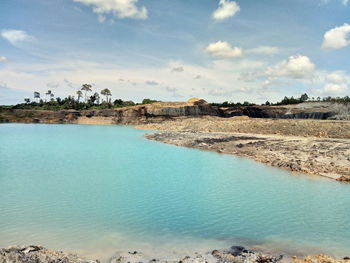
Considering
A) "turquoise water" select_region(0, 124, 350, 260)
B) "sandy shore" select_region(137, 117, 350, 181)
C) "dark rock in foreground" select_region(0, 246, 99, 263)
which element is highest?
"sandy shore" select_region(137, 117, 350, 181)

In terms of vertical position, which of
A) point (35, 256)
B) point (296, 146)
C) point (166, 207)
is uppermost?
point (296, 146)

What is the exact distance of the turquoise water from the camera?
8.86 metres

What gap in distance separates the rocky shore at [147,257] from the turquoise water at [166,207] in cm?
68

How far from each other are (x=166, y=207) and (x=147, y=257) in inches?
173

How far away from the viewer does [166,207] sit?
1189 centimetres

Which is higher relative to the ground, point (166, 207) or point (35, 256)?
point (35, 256)

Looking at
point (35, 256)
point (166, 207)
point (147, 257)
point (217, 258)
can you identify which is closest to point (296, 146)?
point (166, 207)

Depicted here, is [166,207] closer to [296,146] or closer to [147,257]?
[147,257]

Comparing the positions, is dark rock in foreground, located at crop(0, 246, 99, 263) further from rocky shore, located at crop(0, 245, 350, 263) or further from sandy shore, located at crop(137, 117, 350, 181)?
sandy shore, located at crop(137, 117, 350, 181)

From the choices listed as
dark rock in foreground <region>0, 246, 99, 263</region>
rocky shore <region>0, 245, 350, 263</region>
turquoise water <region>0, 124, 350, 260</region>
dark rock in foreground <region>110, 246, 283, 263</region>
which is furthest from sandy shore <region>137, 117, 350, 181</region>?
dark rock in foreground <region>0, 246, 99, 263</region>

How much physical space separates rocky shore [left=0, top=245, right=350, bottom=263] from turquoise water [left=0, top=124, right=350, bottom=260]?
684mm

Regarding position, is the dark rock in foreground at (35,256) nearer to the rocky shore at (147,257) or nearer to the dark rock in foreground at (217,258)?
the rocky shore at (147,257)

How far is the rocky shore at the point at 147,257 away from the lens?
675 cm

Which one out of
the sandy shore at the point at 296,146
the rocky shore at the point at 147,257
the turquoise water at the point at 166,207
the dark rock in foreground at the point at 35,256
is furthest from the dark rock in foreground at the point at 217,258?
the sandy shore at the point at 296,146
